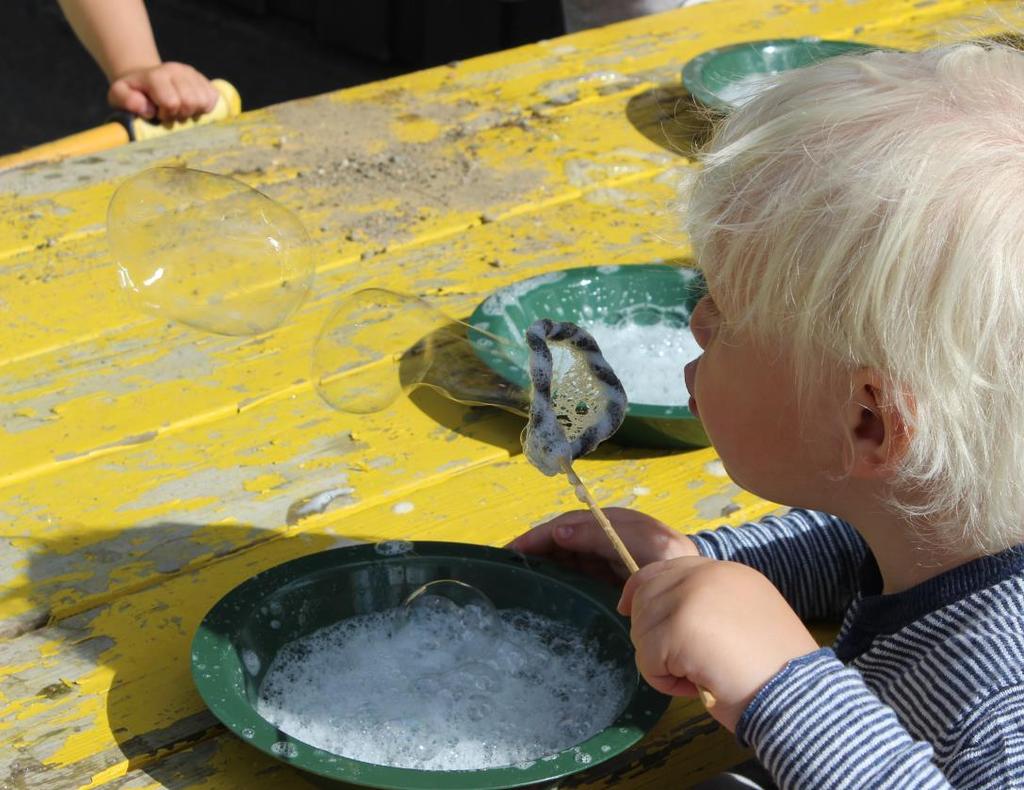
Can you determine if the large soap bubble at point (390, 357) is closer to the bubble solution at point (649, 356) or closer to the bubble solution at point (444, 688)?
the bubble solution at point (649, 356)

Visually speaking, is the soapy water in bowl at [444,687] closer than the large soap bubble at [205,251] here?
Yes

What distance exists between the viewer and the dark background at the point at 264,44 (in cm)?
449

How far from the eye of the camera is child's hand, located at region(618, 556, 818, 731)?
91 cm

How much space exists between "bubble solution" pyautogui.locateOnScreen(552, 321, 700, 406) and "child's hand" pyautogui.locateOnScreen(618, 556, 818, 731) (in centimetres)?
38

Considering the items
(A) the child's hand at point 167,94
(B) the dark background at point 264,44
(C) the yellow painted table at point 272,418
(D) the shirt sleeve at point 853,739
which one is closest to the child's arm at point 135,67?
(A) the child's hand at point 167,94

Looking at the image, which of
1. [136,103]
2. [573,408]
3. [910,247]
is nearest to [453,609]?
[573,408]

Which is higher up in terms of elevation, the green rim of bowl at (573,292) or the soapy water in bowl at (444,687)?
the soapy water in bowl at (444,687)

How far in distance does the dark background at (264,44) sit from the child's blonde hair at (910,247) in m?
3.27

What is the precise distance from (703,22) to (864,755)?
1761 mm

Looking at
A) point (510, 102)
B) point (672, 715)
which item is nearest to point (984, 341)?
point (672, 715)

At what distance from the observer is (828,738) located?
891 millimetres

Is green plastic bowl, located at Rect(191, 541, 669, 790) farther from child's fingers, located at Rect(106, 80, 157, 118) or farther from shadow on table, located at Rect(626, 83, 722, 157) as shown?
child's fingers, located at Rect(106, 80, 157, 118)

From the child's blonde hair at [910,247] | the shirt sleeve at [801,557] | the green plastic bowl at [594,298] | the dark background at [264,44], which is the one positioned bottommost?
the dark background at [264,44]

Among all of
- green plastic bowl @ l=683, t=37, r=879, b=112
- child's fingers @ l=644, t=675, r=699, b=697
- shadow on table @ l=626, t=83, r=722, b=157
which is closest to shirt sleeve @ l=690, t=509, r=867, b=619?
child's fingers @ l=644, t=675, r=699, b=697
